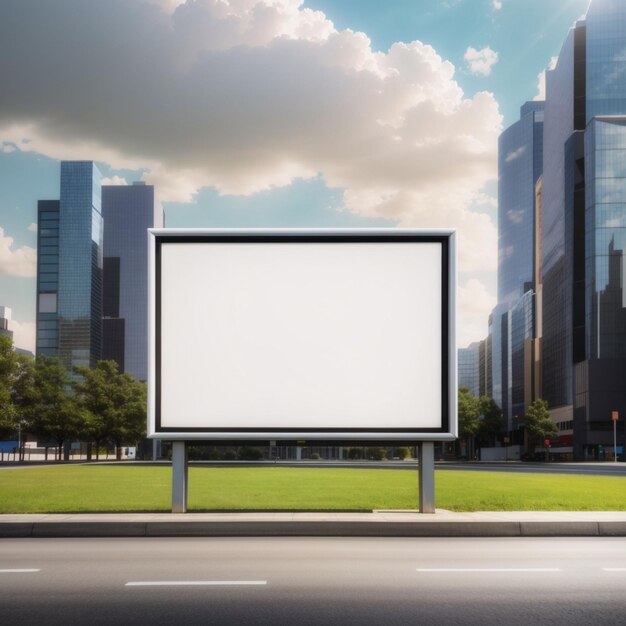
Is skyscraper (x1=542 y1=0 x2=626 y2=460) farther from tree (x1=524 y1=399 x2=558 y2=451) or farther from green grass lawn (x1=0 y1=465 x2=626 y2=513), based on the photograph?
green grass lawn (x1=0 y1=465 x2=626 y2=513)

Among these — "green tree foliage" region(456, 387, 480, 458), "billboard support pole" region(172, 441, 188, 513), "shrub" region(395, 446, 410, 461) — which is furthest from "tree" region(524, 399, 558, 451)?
"billboard support pole" region(172, 441, 188, 513)

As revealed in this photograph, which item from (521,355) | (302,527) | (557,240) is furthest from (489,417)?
(302,527)

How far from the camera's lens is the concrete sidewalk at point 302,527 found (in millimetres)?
14594

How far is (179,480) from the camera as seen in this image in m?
16.5

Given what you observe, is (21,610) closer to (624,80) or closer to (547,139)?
(624,80)

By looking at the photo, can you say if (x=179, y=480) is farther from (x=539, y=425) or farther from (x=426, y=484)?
(x=539, y=425)

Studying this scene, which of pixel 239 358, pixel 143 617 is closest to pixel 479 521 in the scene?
pixel 239 358

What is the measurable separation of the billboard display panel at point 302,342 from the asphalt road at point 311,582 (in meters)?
3.39

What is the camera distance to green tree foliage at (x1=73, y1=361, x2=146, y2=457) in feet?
302

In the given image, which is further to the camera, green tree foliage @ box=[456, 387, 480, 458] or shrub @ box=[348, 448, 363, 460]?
shrub @ box=[348, 448, 363, 460]

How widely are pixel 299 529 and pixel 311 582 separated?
16.5 feet

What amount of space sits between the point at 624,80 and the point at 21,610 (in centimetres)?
12572

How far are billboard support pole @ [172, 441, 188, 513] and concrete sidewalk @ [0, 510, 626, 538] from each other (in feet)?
3.38

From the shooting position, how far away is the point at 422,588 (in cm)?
928
